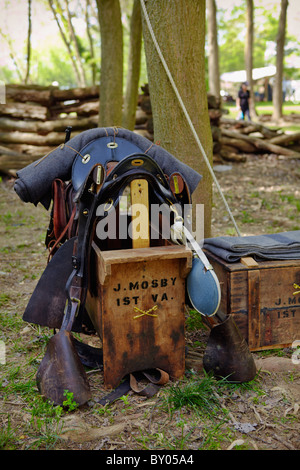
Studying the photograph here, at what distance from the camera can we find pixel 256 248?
10.00 feet

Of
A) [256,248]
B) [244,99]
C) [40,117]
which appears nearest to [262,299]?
[256,248]

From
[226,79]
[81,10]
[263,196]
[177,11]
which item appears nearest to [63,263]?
[177,11]

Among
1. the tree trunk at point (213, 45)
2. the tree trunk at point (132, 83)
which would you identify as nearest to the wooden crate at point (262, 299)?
the tree trunk at point (132, 83)

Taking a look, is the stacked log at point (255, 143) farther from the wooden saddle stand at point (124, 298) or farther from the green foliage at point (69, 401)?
the green foliage at point (69, 401)

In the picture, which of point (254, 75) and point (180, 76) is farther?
point (254, 75)

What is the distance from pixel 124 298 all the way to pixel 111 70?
600 centimetres

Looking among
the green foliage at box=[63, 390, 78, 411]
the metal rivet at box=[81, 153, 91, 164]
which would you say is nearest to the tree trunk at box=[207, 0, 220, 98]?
the metal rivet at box=[81, 153, 91, 164]

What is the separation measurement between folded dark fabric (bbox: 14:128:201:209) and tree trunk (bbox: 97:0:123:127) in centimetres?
463

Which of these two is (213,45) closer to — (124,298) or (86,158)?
(86,158)

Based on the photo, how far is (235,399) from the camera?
99.7 inches

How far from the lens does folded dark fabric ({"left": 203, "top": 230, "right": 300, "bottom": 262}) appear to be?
299cm

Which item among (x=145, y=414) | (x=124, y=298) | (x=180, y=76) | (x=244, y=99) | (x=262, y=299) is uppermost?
(x=244, y=99)

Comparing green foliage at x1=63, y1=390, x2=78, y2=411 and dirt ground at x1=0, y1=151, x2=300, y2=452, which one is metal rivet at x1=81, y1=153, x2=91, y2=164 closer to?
dirt ground at x1=0, y1=151, x2=300, y2=452

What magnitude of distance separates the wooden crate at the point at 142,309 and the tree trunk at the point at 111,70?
5.37 meters
